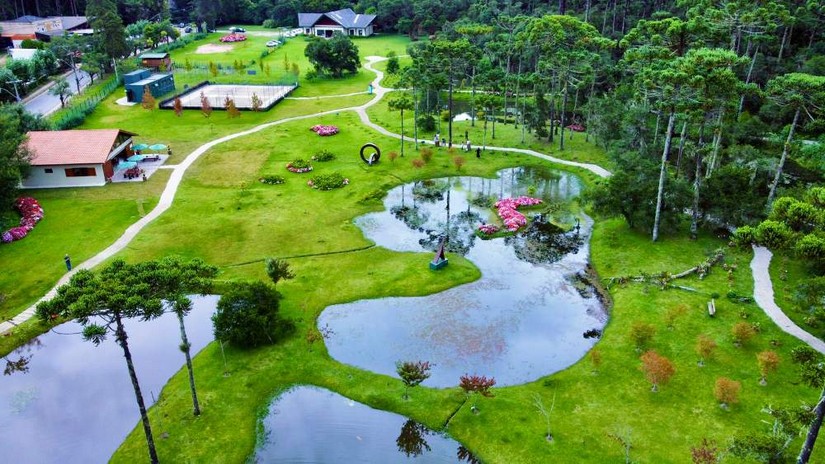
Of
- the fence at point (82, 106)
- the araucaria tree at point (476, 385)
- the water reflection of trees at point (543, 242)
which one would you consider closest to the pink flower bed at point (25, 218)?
the fence at point (82, 106)

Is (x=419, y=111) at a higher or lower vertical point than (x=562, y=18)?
lower

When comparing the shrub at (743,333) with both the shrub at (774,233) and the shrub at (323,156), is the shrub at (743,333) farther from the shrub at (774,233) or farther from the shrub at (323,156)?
the shrub at (323,156)

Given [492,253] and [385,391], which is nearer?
[385,391]

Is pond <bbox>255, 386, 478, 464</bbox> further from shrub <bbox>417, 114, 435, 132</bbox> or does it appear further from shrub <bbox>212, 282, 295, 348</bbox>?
shrub <bbox>417, 114, 435, 132</bbox>

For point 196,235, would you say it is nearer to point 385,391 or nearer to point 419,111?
point 385,391

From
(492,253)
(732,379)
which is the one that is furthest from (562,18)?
(732,379)

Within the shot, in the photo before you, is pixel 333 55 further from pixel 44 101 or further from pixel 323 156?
pixel 323 156

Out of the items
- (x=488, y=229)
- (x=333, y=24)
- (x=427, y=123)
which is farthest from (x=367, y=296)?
(x=333, y=24)
